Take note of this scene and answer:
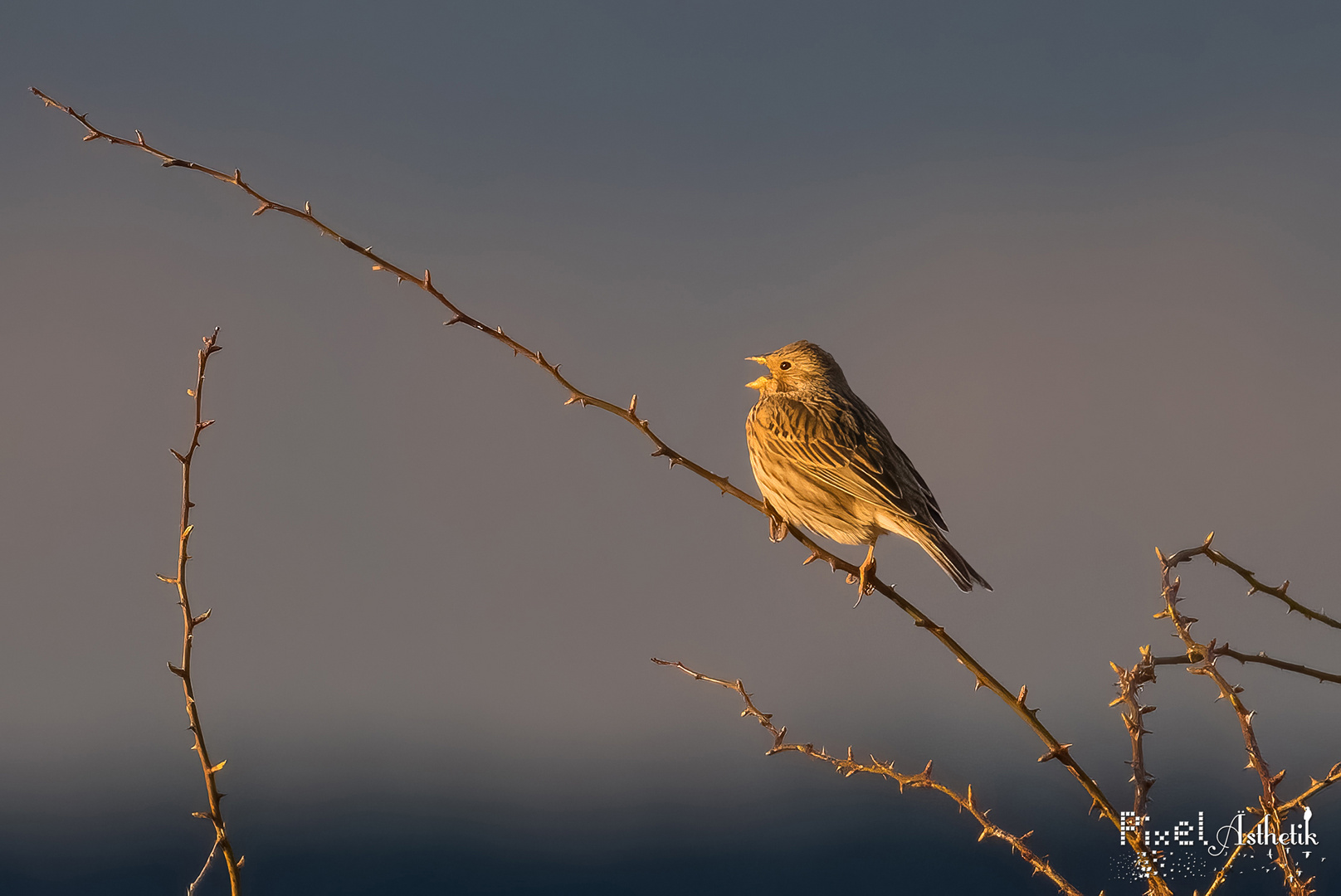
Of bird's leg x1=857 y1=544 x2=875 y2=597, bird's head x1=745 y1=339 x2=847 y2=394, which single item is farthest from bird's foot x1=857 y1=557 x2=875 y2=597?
bird's head x1=745 y1=339 x2=847 y2=394

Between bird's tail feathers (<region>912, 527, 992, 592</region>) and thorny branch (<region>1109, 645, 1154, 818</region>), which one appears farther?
bird's tail feathers (<region>912, 527, 992, 592</region>)

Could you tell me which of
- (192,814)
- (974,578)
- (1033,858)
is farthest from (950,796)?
(974,578)

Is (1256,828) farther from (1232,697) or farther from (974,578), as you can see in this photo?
(974,578)

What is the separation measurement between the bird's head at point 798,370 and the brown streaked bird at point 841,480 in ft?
1.03

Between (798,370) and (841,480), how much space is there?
1467 mm

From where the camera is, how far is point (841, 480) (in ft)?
18.3

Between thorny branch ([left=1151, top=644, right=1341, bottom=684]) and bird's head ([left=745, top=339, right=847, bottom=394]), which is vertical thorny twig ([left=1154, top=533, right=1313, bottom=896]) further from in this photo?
bird's head ([left=745, top=339, right=847, bottom=394])

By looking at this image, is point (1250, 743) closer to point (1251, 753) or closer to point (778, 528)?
point (1251, 753)

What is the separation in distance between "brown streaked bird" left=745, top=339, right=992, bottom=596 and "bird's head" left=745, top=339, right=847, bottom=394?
0.31 m

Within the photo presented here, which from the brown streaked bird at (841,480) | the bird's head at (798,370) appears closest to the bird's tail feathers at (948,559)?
the brown streaked bird at (841,480)

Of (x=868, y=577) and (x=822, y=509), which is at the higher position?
(x=822, y=509)

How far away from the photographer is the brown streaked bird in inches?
212

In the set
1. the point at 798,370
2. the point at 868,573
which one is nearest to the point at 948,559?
the point at 868,573

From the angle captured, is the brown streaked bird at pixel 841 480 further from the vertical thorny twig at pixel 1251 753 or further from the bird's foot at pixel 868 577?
the vertical thorny twig at pixel 1251 753
